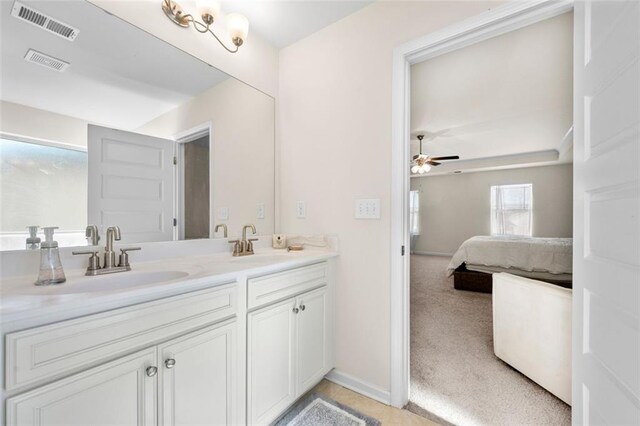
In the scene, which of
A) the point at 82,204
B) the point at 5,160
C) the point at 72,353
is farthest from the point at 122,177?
the point at 72,353

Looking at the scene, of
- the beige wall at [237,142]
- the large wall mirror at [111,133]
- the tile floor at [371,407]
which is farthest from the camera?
the beige wall at [237,142]

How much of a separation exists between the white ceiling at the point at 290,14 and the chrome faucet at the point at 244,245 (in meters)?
1.40

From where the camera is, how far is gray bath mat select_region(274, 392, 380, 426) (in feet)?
4.49

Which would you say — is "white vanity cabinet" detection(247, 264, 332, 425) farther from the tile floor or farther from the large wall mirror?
the large wall mirror

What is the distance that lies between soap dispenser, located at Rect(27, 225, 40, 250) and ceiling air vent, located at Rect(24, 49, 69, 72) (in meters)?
0.67

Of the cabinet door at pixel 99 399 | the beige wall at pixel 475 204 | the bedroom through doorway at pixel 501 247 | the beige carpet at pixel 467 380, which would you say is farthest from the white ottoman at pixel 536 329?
the beige wall at pixel 475 204

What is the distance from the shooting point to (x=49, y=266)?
93cm

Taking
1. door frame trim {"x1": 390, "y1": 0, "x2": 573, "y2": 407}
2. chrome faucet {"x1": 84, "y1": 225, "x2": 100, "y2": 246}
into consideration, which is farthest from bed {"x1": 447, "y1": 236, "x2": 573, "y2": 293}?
chrome faucet {"x1": 84, "y1": 225, "x2": 100, "y2": 246}

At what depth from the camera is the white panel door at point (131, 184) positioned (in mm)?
1229

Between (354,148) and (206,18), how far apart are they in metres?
1.09

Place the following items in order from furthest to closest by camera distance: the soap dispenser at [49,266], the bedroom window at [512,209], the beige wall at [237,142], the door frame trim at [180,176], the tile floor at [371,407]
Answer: the bedroom window at [512,209]
the beige wall at [237,142]
the door frame trim at [180,176]
the tile floor at [371,407]
the soap dispenser at [49,266]

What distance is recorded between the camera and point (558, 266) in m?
3.25

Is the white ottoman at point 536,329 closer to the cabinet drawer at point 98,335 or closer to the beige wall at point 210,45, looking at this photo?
the cabinet drawer at point 98,335

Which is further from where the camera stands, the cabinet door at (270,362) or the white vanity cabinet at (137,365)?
the cabinet door at (270,362)
